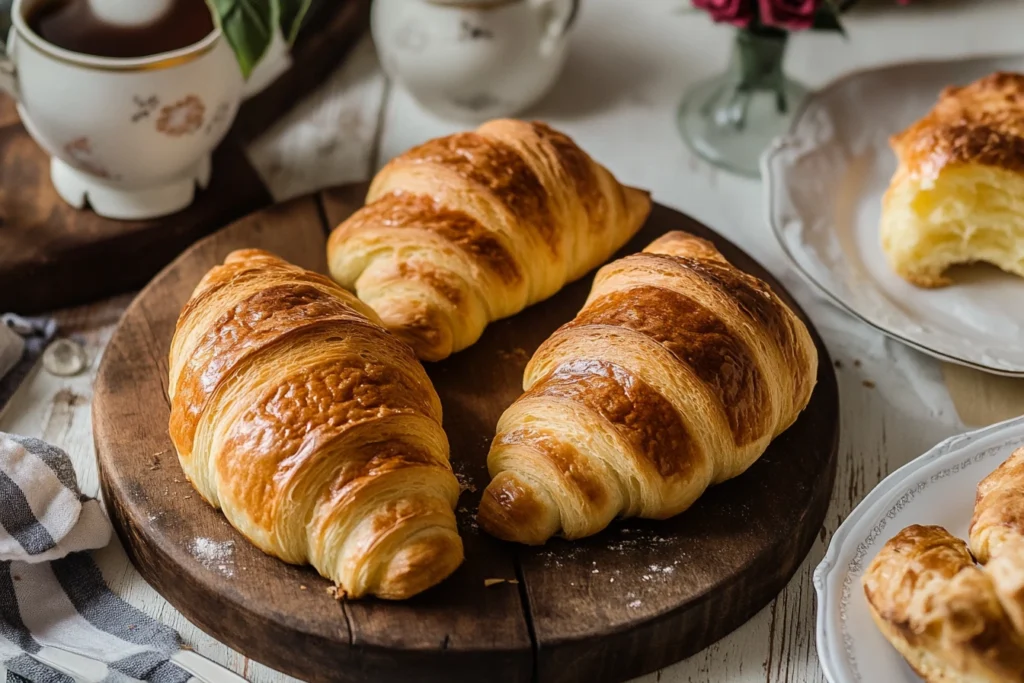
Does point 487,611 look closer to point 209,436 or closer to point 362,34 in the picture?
point 209,436

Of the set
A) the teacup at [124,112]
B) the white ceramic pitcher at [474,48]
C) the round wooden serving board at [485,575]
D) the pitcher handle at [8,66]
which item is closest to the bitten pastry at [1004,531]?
the round wooden serving board at [485,575]

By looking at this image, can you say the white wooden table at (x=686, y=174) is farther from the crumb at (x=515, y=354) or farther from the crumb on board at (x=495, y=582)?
the crumb at (x=515, y=354)

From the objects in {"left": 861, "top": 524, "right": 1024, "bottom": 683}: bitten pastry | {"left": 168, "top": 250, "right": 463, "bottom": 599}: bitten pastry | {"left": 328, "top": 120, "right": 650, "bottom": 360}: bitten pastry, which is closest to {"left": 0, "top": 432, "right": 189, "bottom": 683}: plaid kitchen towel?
{"left": 168, "top": 250, "right": 463, "bottom": 599}: bitten pastry

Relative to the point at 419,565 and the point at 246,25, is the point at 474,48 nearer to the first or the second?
the point at 246,25

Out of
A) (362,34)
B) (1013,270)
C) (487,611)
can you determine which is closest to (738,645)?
(487,611)

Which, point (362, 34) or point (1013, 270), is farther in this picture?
point (362, 34)
